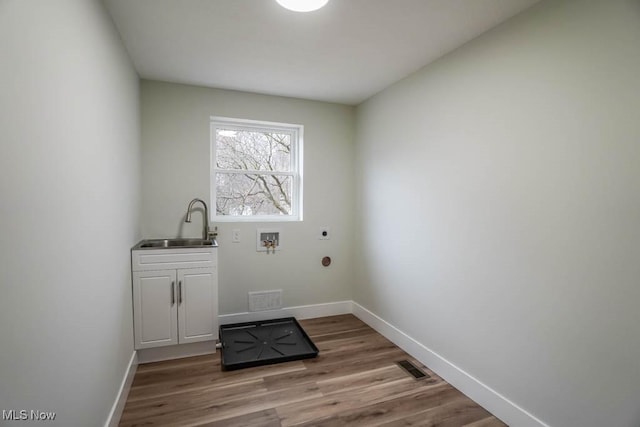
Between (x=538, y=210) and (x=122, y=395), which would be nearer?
(x=538, y=210)

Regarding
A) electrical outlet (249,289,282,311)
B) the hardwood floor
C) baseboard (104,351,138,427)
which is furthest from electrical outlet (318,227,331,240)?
baseboard (104,351,138,427)

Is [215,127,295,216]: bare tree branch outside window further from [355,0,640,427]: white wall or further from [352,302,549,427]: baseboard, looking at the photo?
[352,302,549,427]: baseboard

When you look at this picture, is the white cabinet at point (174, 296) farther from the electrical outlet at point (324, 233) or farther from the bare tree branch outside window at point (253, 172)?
the electrical outlet at point (324, 233)

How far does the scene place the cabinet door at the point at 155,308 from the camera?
2494mm

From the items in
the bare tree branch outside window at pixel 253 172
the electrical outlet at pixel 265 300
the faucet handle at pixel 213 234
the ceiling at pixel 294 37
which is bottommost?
the electrical outlet at pixel 265 300

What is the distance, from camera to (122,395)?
2.01 meters

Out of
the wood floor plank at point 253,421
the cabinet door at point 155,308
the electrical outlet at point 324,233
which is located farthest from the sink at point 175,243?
the wood floor plank at point 253,421

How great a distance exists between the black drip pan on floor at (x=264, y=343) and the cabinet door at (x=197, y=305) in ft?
0.83

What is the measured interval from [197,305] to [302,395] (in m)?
1.13

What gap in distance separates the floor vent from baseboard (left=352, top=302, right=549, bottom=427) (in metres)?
0.10

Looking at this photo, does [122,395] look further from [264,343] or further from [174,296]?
[264,343]

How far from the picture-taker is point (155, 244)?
2.90 metres

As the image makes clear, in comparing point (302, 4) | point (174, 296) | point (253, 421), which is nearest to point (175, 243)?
point (174, 296)

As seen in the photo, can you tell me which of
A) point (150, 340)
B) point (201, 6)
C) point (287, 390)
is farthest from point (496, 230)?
point (150, 340)
